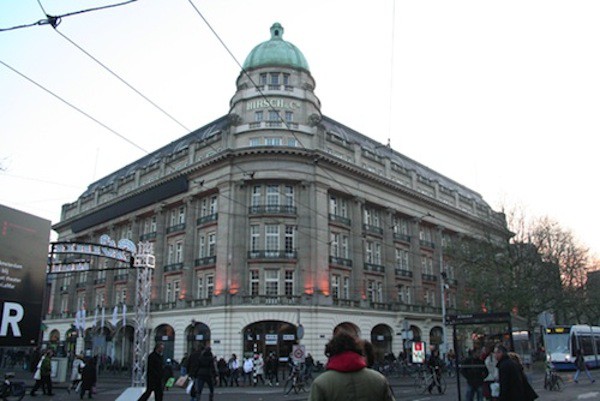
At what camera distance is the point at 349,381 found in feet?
14.6

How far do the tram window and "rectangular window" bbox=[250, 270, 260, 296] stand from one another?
24131 millimetres

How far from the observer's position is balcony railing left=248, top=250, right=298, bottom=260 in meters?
42.8

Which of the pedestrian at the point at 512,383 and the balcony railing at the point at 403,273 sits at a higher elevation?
the balcony railing at the point at 403,273

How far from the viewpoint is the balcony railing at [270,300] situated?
41.3 metres

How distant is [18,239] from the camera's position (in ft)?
41.1

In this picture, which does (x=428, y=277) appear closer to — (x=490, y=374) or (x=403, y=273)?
(x=403, y=273)

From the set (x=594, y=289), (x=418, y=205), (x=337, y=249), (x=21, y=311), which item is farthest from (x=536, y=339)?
(x=21, y=311)

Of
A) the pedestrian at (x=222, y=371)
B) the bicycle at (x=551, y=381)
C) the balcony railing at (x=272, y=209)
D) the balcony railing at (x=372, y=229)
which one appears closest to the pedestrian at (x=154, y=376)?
the bicycle at (x=551, y=381)

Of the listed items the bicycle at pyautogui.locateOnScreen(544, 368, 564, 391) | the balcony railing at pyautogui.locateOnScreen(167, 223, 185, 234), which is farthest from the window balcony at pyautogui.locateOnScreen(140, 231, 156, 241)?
the bicycle at pyautogui.locateOnScreen(544, 368, 564, 391)

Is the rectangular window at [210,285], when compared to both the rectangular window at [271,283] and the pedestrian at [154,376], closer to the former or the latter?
the rectangular window at [271,283]

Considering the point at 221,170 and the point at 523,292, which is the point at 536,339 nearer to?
the point at 523,292

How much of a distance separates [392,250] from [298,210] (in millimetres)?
12982

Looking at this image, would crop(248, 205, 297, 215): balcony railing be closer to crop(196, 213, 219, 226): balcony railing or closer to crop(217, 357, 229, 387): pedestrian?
crop(196, 213, 219, 226): balcony railing

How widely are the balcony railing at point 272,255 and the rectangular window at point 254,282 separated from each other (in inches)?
52.2
